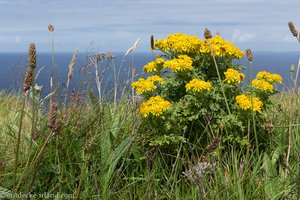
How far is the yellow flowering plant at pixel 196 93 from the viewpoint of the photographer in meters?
3.96

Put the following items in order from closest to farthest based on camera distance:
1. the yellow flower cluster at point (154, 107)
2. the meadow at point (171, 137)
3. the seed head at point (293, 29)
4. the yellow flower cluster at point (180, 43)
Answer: the seed head at point (293, 29), the meadow at point (171, 137), the yellow flower cluster at point (154, 107), the yellow flower cluster at point (180, 43)

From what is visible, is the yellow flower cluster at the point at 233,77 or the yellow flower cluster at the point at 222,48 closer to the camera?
the yellow flower cluster at the point at 233,77

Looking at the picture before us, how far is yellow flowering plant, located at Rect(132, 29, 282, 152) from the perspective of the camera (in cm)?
396

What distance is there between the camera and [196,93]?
401 cm

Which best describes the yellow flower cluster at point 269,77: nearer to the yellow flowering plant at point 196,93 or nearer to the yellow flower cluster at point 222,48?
the yellow flowering plant at point 196,93

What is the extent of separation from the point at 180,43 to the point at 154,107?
2.58 ft

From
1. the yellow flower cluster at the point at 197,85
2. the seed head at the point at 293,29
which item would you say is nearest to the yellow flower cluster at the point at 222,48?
the yellow flower cluster at the point at 197,85

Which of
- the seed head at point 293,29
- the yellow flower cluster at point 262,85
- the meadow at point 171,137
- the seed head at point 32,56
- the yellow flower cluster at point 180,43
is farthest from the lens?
the yellow flower cluster at point 180,43

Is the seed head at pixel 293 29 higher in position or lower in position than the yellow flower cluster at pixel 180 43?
higher

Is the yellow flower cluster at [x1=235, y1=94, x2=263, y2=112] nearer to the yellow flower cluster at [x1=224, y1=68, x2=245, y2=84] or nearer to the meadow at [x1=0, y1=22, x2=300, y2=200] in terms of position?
the meadow at [x1=0, y1=22, x2=300, y2=200]

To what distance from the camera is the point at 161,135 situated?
13.3 ft

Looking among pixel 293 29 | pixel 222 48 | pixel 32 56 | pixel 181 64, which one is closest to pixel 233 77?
pixel 222 48

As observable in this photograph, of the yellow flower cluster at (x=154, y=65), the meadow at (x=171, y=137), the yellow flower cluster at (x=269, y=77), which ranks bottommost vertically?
the meadow at (x=171, y=137)

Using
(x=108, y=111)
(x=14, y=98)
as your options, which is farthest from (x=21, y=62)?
(x=108, y=111)
